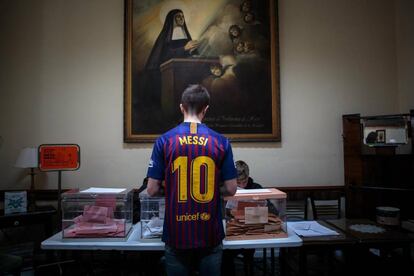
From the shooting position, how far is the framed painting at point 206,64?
333 centimetres

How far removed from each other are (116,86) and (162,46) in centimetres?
70

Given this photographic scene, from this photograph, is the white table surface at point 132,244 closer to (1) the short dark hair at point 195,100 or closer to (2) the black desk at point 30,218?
(1) the short dark hair at point 195,100

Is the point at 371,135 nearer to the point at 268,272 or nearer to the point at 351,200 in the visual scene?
the point at 351,200

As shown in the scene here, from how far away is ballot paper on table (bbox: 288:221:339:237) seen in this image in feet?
6.42

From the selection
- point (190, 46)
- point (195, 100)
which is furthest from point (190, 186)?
point (190, 46)

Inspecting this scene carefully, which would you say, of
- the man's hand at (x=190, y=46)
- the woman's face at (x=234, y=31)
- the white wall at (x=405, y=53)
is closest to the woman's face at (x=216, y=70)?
the man's hand at (x=190, y=46)

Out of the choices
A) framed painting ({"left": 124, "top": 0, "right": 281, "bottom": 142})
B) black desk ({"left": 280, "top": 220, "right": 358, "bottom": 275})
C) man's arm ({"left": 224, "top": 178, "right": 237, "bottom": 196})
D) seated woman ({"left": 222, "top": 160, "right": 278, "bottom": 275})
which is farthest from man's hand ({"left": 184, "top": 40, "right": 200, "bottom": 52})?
black desk ({"left": 280, "top": 220, "right": 358, "bottom": 275})

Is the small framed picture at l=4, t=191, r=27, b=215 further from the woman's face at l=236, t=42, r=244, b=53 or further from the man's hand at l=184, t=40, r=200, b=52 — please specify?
the woman's face at l=236, t=42, r=244, b=53

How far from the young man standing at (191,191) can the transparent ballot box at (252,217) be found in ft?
1.04

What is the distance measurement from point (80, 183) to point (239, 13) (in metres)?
2.69

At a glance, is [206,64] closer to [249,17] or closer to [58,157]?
[249,17]

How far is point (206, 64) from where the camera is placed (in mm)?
3357

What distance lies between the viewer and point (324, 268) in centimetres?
299

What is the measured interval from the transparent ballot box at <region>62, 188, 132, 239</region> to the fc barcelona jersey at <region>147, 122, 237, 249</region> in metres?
0.51
